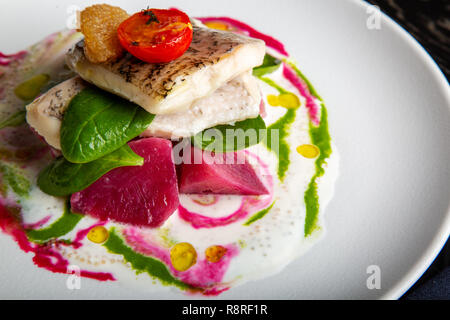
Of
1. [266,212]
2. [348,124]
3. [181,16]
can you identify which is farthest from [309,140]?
[181,16]

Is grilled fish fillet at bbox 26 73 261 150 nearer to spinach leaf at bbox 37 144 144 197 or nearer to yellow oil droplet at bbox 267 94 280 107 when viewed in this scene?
spinach leaf at bbox 37 144 144 197

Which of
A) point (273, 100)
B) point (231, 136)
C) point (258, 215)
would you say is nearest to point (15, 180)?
point (231, 136)

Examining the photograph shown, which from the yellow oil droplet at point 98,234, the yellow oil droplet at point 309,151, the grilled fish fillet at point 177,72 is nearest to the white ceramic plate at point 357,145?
the yellow oil droplet at point 309,151

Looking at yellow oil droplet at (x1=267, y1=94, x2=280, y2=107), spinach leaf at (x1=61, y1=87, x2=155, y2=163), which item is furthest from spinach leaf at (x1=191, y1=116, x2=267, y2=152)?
yellow oil droplet at (x1=267, y1=94, x2=280, y2=107)

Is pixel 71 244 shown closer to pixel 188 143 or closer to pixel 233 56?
pixel 188 143

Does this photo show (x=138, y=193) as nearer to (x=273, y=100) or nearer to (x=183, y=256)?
(x=183, y=256)

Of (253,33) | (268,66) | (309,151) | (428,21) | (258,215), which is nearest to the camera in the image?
(258,215)
